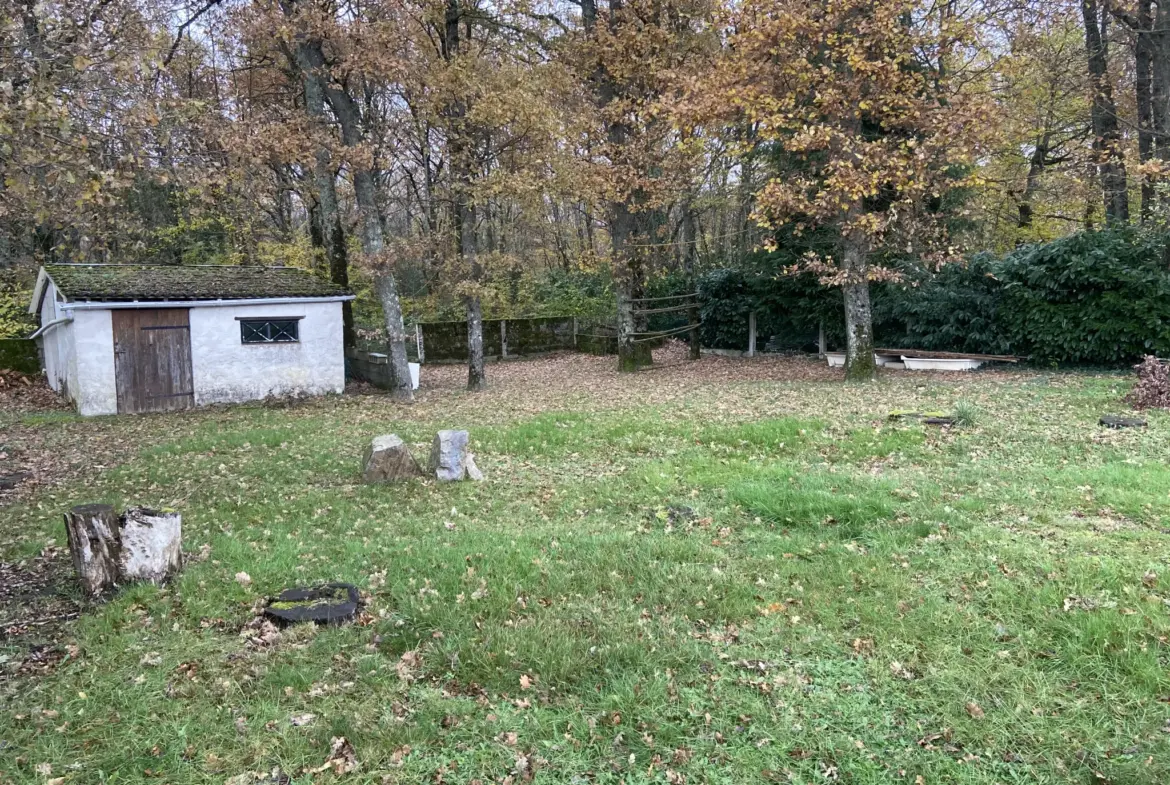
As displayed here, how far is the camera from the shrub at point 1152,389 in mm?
10000

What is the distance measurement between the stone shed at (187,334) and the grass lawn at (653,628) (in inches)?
288

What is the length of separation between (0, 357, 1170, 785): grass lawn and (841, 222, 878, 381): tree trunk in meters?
5.63

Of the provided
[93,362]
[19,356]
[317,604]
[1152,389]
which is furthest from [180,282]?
[1152,389]

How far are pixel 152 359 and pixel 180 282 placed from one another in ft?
6.49

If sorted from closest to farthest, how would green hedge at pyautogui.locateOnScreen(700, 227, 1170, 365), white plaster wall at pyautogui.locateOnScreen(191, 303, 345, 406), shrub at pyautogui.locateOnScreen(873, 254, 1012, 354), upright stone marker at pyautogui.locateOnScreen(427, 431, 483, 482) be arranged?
upright stone marker at pyautogui.locateOnScreen(427, 431, 483, 482) < green hedge at pyautogui.locateOnScreen(700, 227, 1170, 365) < shrub at pyautogui.locateOnScreen(873, 254, 1012, 354) < white plaster wall at pyautogui.locateOnScreen(191, 303, 345, 406)

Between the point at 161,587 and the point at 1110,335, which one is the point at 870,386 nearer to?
the point at 1110,335

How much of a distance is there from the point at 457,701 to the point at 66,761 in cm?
185

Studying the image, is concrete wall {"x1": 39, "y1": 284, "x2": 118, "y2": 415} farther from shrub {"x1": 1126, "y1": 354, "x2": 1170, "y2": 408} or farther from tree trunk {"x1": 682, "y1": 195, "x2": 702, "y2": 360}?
shrub {"x1": 1126, "y1": 354, "x2": 1170, "y2": 408}

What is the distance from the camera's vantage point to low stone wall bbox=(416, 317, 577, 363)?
23.8 m

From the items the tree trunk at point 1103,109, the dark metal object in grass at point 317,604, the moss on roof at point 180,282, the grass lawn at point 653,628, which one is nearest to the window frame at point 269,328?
the moss on roof at point 180,282

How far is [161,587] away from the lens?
5.19m

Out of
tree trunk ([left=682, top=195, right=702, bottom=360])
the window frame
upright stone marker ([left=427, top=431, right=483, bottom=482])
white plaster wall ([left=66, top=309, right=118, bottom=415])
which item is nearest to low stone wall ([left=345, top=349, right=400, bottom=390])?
the window frame

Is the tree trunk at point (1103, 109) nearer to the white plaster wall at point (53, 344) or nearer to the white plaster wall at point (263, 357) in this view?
the white plaster wall at point (263, 357)

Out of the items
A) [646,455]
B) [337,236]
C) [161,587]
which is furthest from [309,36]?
[161,587]
